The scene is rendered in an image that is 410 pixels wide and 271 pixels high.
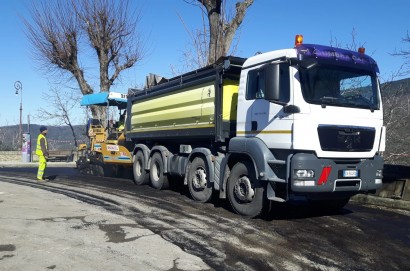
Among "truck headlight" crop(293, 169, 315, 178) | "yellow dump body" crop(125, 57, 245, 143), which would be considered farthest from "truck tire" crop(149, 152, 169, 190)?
"truck headlight" crop(293, 169, 315, 178)

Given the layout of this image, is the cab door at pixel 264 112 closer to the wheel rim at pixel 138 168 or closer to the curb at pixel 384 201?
the curb at pixel 384 201

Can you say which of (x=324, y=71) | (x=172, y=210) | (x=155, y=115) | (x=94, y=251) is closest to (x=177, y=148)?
(x=155, y=115)

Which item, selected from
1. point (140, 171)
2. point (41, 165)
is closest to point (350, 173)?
point (140, 171)

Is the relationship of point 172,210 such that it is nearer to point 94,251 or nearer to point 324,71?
point 94,251

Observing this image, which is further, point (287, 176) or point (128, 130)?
point (128, 130)

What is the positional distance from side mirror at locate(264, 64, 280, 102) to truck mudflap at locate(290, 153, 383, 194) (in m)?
0.99

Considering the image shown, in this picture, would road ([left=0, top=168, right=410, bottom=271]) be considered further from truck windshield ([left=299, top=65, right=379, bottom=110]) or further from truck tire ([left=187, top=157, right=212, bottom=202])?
truck windshield ([left=299, top=65, right=379, bottom=110])

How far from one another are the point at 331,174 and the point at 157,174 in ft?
19.0

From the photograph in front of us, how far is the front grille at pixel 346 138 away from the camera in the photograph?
638 centimetres

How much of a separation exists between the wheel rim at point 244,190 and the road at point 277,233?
0.37 m

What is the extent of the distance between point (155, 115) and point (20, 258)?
6.74 meters

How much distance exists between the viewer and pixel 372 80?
23.6ft

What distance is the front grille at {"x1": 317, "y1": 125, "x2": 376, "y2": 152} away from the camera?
638 cm

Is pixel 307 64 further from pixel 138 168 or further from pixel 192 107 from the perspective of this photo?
pixel 138 168
